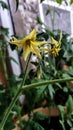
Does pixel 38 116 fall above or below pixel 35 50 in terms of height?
below

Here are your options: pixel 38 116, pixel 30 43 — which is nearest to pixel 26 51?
pixel 30 43

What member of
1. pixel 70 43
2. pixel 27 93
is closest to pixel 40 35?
pixel 70 43

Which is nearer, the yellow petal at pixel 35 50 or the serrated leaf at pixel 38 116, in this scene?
the yellow petal at pixel 35 50

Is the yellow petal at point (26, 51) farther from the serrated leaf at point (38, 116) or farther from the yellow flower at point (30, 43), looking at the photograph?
the serrated leaf at point (38, 116)

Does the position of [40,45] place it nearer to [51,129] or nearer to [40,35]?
[40,35]

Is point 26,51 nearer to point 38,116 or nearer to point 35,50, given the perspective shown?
point 35,50

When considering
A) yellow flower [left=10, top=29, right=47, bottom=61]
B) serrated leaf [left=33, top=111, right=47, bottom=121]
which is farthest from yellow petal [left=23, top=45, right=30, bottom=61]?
serrated leaf [left=33, top=111, right=47, bottom=121]

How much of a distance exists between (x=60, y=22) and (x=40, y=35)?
65 centimetres

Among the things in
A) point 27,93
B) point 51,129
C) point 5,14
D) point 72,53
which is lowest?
point 51,129

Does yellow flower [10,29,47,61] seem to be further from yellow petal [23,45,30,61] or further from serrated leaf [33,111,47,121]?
serrated leaf [33,111,47,121]

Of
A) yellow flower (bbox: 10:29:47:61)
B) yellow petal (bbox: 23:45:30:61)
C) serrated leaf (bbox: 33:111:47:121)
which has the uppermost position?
yellow flower (bbox: 10:29:47:61)

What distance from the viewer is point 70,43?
0.75 meters

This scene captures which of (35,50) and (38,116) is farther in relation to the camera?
(38,116)

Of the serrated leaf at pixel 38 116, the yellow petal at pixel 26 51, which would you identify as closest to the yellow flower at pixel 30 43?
the yellow petal at pixel 26 51
